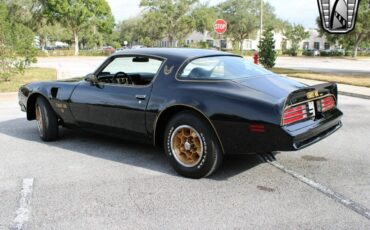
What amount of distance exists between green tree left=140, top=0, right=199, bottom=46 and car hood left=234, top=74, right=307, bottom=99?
199 ft

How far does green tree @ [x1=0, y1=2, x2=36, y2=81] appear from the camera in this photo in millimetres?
14500

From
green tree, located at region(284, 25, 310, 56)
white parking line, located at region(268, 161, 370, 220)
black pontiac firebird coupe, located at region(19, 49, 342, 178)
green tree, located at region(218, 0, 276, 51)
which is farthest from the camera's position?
green tree, located at region(284, 25, 310, 56)

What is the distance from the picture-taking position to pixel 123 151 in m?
5.66

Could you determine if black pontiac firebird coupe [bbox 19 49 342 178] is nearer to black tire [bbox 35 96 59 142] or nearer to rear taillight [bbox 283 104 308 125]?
rear taillight [bbox 283 104 308 125]

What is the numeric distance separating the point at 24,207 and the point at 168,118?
1.78m

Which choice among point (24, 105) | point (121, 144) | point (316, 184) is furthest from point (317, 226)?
point (24, 105)

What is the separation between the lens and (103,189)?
4238 mm

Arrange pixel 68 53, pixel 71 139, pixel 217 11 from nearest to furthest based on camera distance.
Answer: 1. pixel 71 139
2. pixel 68 53
3. pixel 217 11

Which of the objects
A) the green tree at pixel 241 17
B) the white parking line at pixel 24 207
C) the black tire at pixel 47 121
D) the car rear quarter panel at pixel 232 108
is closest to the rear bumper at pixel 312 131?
the car rear quarter panel at pixel 232 108

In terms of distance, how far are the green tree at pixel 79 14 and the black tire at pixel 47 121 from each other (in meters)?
49.5

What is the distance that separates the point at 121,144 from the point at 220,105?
2.29 metres

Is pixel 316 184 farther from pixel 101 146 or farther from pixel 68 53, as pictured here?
pixel 68 53

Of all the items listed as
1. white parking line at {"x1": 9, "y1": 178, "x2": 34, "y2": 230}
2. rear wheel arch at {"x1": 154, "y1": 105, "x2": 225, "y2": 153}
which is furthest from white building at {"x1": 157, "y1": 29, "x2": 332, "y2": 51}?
white parking line at {"x1": 9, "y1": 178, "x2": 34, "y2": 230}

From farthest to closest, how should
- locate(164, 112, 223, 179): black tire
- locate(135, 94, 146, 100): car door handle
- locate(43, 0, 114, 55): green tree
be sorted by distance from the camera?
1. locate(43, 0, 114, 55): green tree
2. locate(135, 94, 146, 100): car door handle
3. locate(164, 112, 223, 179): black tire
